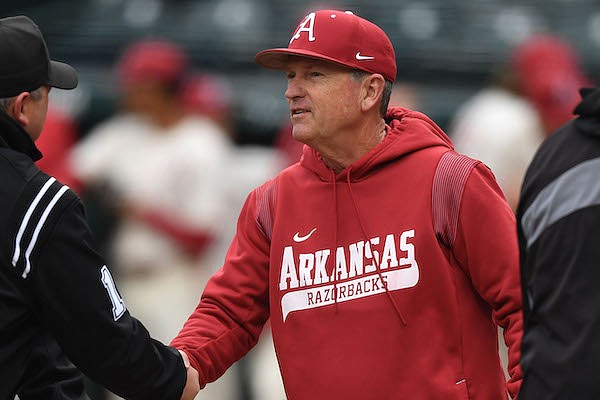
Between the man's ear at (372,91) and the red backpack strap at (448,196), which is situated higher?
the man's ear at (372,91)

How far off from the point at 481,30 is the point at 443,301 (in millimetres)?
7127

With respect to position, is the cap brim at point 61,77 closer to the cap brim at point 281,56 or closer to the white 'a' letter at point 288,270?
the cap brim at point 281,56

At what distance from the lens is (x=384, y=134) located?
4.96 metres

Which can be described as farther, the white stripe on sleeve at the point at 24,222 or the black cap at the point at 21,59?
the black cap at the point at 21,59

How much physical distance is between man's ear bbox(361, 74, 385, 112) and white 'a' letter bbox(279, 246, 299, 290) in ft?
1.76

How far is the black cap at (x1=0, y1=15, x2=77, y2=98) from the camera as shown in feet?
14.6

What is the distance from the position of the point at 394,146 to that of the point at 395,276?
1.46ft

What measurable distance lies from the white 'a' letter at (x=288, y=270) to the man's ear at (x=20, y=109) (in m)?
0.95

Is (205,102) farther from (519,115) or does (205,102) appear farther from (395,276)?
(395,276)

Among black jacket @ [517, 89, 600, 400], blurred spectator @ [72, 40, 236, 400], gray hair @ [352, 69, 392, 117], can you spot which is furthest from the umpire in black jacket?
blurred spectator @ [72, 40, 236, 400]

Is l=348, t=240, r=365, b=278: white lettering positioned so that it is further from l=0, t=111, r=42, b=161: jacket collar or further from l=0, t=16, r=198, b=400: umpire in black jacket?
l=0, t=111, r=42, b=161: jacket collar

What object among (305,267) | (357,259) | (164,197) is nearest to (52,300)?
(305,267)

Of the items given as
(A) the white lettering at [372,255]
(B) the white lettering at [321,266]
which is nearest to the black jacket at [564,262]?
(A) the white lettering at [372,255]

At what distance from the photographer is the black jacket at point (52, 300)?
168 inches
